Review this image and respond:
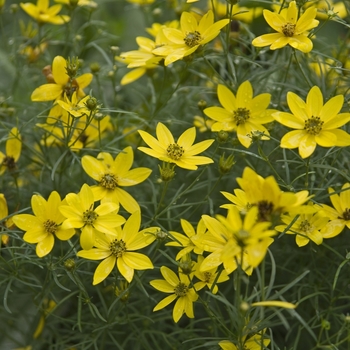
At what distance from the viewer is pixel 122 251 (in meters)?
0.90

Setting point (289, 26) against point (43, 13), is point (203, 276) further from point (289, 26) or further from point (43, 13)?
point (43, 13)

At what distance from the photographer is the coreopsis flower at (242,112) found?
3.32 ft

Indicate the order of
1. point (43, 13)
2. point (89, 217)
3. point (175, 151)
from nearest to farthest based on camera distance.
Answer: point (89, 217) < point (175, 151) < point (43, 13)

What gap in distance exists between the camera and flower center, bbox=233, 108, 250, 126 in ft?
3.37

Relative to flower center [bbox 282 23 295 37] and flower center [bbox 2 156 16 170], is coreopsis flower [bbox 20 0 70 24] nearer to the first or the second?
flower center [bbox 2 156 16 170]

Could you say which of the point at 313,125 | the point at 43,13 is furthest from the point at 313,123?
the point at 43,13

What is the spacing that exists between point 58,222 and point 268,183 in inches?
14.5

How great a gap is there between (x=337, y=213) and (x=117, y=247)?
36 cm

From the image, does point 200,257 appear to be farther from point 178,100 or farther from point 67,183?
point 178,100

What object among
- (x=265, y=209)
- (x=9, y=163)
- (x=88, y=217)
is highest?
(x=265, y=209)

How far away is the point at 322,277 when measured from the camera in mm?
1074

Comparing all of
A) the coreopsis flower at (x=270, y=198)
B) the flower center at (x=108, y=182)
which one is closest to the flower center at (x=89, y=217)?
the flower center at (x=108, y=182)

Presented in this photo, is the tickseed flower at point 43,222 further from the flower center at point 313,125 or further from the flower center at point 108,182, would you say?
the flower center at point 313,125

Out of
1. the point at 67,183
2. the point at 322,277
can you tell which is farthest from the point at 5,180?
the point at 322,277
